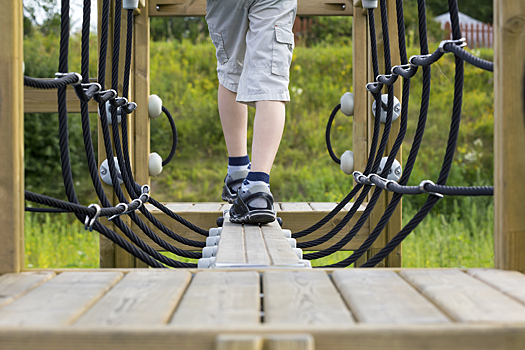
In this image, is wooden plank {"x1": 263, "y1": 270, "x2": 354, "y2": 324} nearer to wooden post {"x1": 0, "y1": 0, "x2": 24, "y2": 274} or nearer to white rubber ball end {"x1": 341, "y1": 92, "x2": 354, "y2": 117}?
wooden post {"x1": 0, "y1": 0, "x2": 24, "y2": 274}

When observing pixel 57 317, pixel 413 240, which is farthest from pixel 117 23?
pixel 413 240

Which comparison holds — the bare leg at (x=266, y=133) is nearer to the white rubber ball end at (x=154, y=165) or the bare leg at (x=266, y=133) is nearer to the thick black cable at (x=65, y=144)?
the thick black cable at (x=65, y=144)

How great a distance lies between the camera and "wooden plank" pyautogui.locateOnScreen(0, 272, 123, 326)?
62 centimetres

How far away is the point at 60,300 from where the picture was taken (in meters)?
0.70

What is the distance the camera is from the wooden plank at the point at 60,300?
2.04ft

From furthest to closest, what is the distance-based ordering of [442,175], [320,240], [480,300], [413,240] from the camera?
[413,240], [320,240], [442,175], [480,300]

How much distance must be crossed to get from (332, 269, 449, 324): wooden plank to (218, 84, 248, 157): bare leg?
922 mm

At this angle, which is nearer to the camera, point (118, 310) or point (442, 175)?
point (118, 310)

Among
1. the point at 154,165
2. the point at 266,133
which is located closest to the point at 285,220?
the point at 154,165

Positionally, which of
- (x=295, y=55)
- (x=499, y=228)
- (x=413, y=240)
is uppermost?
(x=295, y=55)

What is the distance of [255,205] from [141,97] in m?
0.89

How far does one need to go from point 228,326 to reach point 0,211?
472mm

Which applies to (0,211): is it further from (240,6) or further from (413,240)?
(413,240)

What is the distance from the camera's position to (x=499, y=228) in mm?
871
